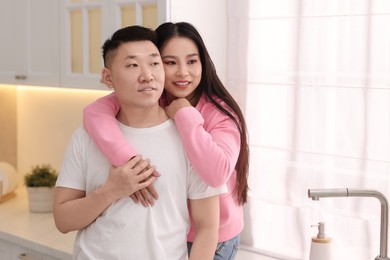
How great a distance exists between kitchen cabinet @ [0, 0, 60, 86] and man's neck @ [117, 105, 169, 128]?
43.2 inches

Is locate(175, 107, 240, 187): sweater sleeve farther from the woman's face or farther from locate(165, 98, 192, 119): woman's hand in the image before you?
the woman's face

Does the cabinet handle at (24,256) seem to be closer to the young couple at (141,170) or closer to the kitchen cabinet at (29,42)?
the kitchen cabinet at (29,42)

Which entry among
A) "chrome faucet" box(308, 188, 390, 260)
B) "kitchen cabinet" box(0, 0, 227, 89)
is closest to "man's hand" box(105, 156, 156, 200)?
"chrome faucet" box(308, 188, 390, 260)

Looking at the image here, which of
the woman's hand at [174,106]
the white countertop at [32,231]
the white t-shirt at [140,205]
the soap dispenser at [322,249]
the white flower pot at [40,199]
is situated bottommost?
the white countertop at [32,231]

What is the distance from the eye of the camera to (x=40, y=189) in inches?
110

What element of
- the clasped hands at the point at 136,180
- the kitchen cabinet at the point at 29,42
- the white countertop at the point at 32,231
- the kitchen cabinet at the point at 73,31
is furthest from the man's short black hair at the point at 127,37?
the kitchen cabinet at the point at 29,42

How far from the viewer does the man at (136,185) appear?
1.56m

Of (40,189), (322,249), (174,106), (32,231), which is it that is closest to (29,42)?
(40,189)

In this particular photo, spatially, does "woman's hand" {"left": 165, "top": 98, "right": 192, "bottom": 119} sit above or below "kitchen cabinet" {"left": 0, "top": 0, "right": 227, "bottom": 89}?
below

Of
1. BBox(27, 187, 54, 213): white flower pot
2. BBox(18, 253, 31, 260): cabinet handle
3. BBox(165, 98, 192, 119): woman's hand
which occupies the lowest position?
BBox(18, 253, 31, 260): cabinet handle

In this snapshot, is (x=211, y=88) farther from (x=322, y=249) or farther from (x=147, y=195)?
(x=322, y=249)

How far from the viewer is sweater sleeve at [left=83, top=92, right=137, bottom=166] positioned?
1561 mm

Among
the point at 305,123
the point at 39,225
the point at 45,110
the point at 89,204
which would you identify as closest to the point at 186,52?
the point at 89,204

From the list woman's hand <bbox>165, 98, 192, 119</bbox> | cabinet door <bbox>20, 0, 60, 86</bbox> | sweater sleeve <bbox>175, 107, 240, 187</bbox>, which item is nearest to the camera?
sweater sleeve <bbox>175, 107, 240, 187</bbox>
